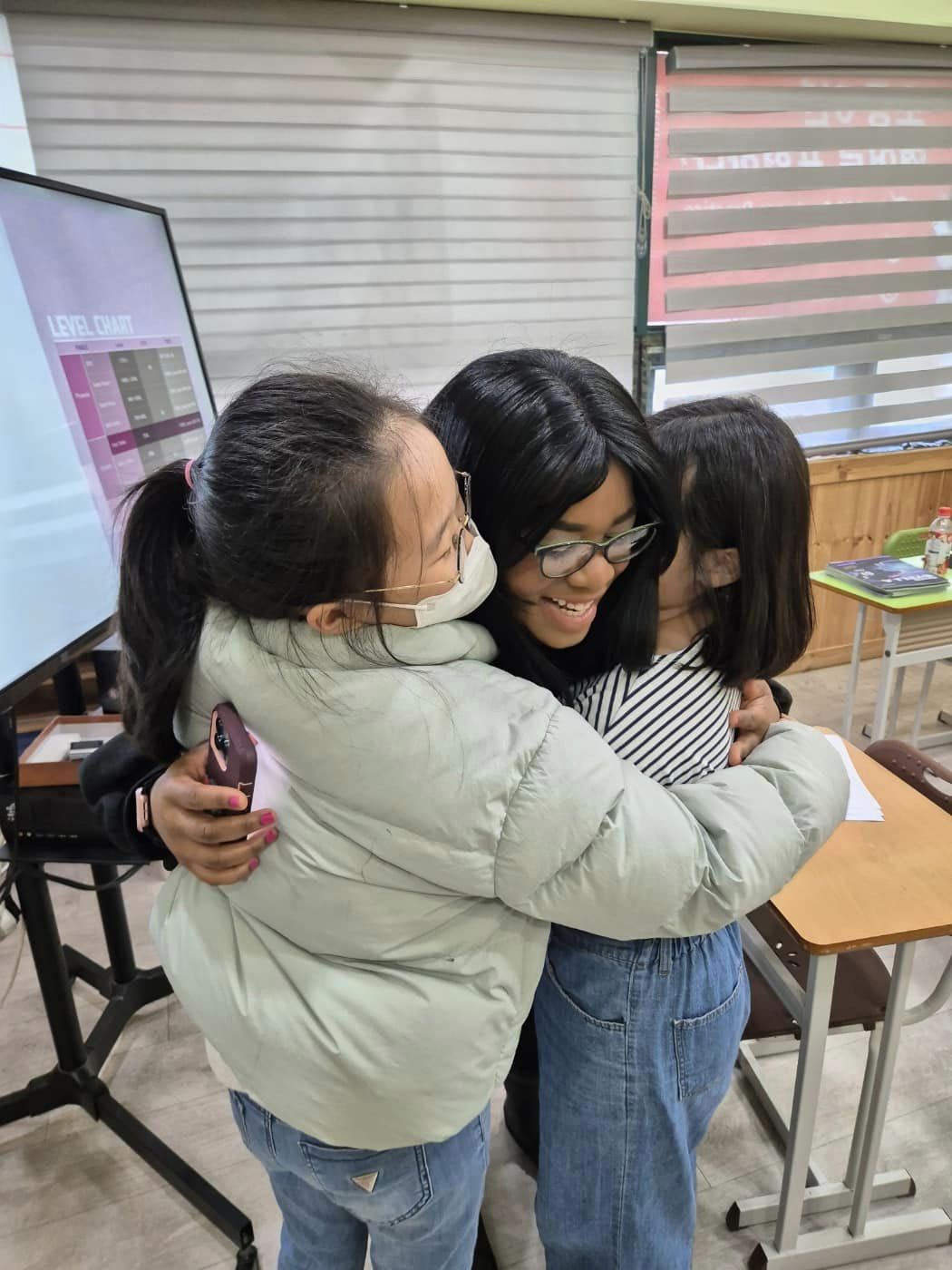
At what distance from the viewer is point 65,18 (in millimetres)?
2271

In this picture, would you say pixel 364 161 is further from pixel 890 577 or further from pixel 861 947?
pixel 861 947

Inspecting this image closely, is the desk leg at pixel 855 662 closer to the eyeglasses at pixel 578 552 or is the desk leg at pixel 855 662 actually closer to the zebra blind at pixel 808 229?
the zebra blind at pixel 808 229

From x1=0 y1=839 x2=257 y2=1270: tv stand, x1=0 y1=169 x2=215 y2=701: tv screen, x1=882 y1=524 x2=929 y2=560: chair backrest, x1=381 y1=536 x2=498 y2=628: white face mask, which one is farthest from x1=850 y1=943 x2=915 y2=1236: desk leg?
x1=882 y1=524 x2=929 y2=560: chair backrest

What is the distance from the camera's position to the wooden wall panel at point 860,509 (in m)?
3.53

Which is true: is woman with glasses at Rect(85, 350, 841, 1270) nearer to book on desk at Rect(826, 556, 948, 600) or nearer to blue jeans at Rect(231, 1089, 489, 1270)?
blue jeans at Rect(231, 1089, 489, 1270)

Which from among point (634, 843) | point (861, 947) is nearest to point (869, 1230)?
point (861, 947)

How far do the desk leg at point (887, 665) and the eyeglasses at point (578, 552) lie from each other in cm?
199

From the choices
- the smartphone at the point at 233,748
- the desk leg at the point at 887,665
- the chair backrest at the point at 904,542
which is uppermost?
the smartphone at the point at 233,748

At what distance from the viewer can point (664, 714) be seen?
0.88 meters

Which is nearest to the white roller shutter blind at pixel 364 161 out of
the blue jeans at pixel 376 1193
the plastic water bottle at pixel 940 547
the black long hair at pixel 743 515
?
the plastic water bottle at pixel 940 547

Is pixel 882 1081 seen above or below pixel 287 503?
below

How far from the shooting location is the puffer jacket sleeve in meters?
0.64

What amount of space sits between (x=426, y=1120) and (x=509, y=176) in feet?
9.44

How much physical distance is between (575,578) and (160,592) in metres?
0.39
